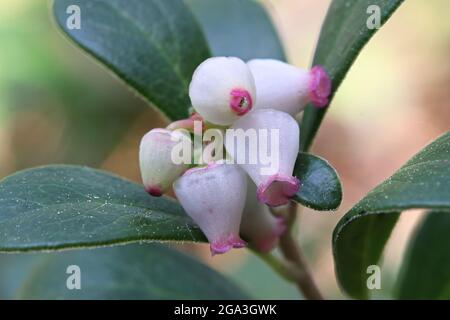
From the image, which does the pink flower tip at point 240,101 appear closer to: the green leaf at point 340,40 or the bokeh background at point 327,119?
the green leaf at point 340,40

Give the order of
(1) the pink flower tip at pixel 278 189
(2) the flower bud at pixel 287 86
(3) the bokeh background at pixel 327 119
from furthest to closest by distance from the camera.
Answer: (3) the bokeh background at pixel 327 119 < (2) the flower bud at pixel 287 86 < (1) the pink flower tip at pixel 278 189

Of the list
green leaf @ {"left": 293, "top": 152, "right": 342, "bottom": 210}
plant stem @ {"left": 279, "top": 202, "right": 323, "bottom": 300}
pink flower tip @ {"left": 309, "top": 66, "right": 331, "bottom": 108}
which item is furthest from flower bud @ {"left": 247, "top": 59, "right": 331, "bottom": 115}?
plant stem @ {"left": 279, "top": 202, "right": 323, "bottom": 300}

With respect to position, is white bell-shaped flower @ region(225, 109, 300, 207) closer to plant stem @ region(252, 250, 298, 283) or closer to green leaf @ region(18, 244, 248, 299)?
plant stem @ region(252, 250, 298, 283)

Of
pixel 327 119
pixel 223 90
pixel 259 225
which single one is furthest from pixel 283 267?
→ pixel 327 119

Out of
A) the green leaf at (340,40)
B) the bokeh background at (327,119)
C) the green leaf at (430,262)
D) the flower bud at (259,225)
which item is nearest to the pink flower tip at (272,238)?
the flower bud at (259,225)

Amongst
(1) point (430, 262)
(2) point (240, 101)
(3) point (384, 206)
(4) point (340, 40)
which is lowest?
(1) point (430, 262)

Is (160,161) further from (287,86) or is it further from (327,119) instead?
(327,119)
